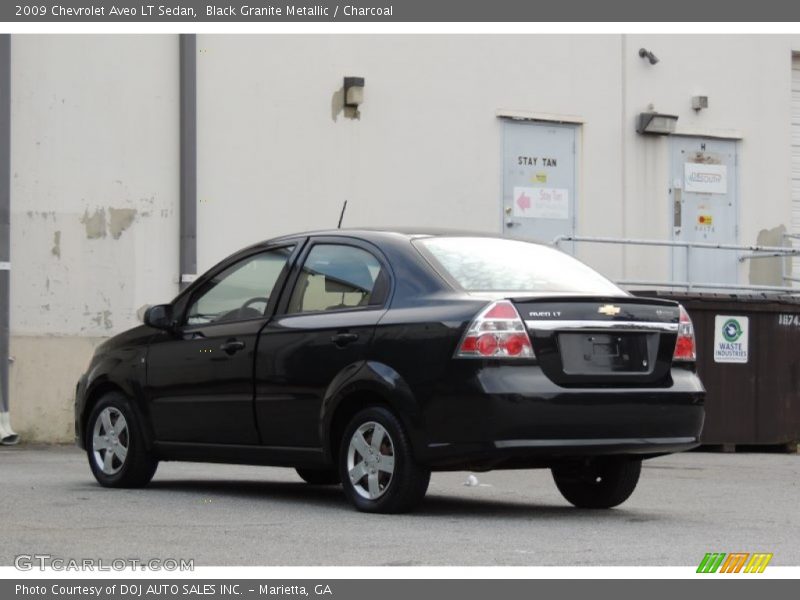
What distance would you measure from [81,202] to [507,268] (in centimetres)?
919

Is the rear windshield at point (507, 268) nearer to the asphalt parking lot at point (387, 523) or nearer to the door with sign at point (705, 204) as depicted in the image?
the asphalt parking lot at point (387, 523)

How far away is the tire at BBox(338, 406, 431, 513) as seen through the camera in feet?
28.0

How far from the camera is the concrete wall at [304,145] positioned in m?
17.1

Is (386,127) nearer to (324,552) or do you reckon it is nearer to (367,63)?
(367,63)

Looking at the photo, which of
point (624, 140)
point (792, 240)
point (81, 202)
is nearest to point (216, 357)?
point (81, 202)

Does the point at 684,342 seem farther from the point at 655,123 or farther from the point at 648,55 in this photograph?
the point at 648,55

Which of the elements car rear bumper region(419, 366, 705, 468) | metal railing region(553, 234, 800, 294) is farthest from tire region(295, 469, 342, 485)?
metal railing region(553, 234, 800, 294)

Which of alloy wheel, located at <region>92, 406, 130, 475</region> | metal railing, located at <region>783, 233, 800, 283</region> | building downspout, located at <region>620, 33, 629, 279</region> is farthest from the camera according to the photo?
metal railing, located at <region>783, 233, 800, 283</region>

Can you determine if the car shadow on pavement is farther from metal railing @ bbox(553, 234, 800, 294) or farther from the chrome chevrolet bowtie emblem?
metal railing @ bbox(553, 234, 800, 294)

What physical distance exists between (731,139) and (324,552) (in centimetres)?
1530

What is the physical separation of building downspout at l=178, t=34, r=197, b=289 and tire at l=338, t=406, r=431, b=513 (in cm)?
894

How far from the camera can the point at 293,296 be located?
31.3 feet

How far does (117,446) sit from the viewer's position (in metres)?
10.5

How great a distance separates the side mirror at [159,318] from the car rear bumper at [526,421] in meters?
2.50
